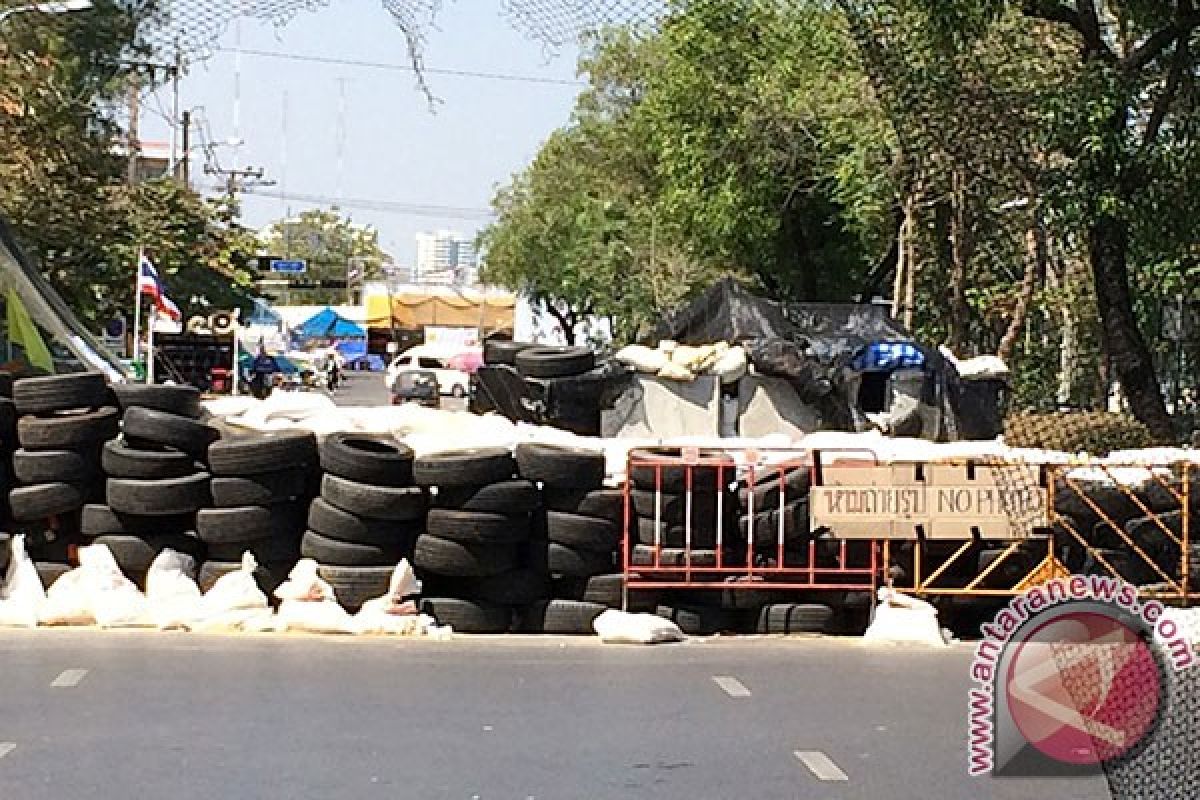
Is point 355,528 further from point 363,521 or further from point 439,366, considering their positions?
point 439,366

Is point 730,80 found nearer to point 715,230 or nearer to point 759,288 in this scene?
point 715,230

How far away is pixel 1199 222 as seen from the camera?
1703 cm

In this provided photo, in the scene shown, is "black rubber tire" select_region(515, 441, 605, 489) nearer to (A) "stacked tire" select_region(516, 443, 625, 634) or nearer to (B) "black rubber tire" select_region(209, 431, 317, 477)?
(A) "stacked tire" select_region(516, 443, 625, 634)

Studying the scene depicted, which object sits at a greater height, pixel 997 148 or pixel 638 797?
pixel 997 148

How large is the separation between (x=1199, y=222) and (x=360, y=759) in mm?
11812

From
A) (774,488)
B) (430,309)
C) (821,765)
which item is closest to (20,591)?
(774,488)

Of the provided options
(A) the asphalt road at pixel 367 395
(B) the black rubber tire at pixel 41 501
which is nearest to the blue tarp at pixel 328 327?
(A) the asphalt road at pixel 367 395

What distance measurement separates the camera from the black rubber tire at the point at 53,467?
1235cm

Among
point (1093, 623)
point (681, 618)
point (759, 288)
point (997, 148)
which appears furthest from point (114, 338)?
point (1093, 623)

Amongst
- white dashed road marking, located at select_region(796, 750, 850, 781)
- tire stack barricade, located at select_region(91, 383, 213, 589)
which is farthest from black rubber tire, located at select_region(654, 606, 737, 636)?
white dashed road marking, located at select_region(796, 750, 850, 781)

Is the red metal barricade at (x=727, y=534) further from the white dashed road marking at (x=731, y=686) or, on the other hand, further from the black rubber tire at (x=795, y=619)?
the white dashed road marking at (x=731, y=686)

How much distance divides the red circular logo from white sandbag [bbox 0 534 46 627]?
645 cm

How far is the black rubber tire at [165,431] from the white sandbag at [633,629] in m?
3.10

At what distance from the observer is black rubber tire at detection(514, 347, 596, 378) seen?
813 inches
